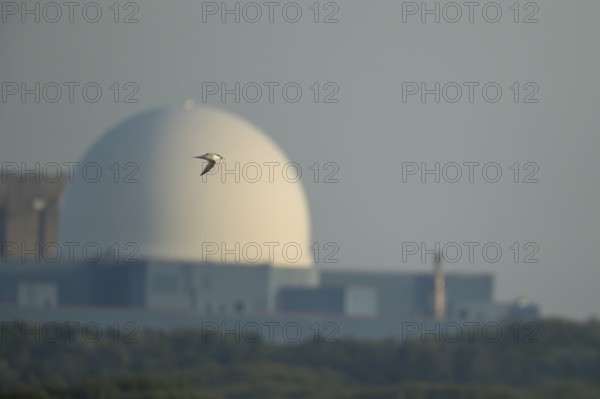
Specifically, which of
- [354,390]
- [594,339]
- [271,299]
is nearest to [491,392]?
[354,390]

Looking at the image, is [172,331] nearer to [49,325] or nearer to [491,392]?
[49,325]

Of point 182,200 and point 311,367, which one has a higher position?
point 182,200

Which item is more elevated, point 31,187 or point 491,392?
point 31,187

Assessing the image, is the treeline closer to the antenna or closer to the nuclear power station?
the nuclear power station

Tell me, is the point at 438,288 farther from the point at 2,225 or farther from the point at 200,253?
the point at 2,225

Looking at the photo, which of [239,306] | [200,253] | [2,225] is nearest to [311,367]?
[239,306]

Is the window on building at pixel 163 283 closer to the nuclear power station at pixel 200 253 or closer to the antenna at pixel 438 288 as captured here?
the nuclear power station at pixel 200 253
